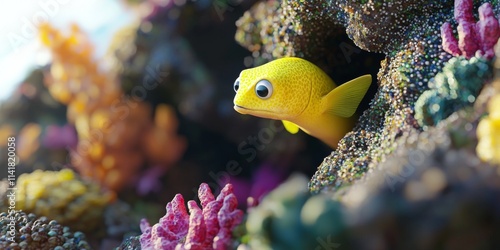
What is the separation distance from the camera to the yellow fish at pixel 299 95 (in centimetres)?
128

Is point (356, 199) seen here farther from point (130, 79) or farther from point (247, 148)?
point (130, 79)

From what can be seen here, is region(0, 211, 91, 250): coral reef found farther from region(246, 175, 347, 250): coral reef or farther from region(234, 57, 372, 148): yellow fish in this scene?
region(246, 175, 347, 250): coral reef

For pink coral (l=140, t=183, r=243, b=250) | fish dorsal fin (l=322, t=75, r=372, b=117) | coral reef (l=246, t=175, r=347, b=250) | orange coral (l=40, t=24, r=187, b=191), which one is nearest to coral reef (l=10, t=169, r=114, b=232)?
orange coral (l=40, t=24, r=187, b=191)

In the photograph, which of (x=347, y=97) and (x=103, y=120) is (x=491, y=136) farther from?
(x=103, y=120)

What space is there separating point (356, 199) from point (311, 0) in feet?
2.55

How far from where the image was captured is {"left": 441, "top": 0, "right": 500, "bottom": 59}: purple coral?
0.98 metres

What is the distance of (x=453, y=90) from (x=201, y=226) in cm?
59

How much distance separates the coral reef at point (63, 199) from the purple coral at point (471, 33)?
1.46 meters

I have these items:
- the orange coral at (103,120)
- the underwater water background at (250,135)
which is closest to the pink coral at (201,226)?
the underwater water background at (250,135)

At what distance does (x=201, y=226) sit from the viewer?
1021 mm

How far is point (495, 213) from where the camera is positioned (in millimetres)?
690

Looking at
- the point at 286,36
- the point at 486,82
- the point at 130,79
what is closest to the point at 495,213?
the point at 486,82

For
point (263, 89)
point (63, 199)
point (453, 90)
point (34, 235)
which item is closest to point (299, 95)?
point (263, 89)

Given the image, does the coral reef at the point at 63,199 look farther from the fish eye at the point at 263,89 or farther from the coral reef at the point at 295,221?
the coral reef at the point at 295,221
